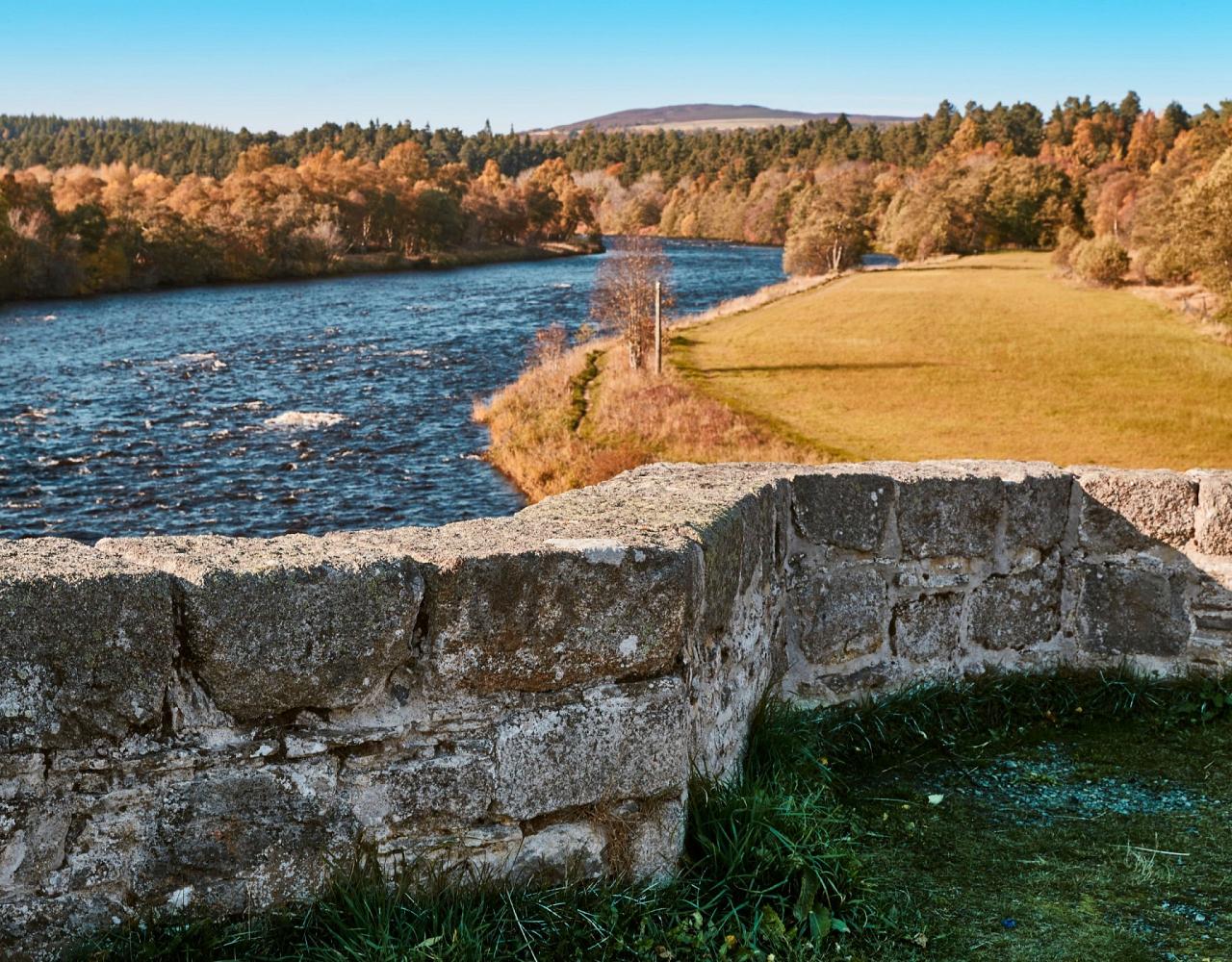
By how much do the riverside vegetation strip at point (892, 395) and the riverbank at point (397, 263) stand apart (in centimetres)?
3175

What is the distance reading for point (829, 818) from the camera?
3559 mm

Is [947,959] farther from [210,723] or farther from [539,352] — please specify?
[539,352]

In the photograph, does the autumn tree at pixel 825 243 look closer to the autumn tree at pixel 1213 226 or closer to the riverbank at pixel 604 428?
the autumn tree at pixel 1213 226

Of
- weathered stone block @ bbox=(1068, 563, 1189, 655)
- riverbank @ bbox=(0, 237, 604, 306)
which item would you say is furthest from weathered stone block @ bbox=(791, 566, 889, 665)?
riverbank @ bbox=(0, 237, 604, 306)

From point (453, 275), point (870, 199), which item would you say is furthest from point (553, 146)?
point (453, 275)

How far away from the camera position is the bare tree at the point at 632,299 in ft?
112

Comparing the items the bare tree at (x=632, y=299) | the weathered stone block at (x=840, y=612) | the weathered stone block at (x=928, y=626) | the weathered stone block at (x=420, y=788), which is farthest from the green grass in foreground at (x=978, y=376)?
the weathered stone block at (x=420, y=788)

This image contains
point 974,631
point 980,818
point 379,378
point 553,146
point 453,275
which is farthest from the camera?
point 553,146

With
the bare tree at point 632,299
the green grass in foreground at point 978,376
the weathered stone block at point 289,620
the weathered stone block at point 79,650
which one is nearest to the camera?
the weathered stone block at point 79,650

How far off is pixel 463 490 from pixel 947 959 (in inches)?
789

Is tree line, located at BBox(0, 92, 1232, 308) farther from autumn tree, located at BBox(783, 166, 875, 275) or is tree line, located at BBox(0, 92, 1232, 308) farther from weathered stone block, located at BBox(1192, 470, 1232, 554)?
weathered stone block, located at BBox(1192, 470, 1232, 554)

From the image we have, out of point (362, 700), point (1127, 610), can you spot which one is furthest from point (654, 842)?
point (1127, 610)

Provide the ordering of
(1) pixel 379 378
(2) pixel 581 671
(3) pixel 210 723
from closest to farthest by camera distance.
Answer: (3) pixel 210 723 < (2) pixel 581 671 < (1) pixel 379 378

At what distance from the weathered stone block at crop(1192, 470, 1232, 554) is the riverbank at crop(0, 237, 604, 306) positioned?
56052mm
